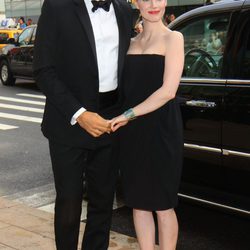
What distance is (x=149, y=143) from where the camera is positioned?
109 inches

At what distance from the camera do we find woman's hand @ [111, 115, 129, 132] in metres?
2.59

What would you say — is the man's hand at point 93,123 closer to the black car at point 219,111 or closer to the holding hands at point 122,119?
the holding hands at point 122,119

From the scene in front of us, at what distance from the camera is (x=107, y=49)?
262cm

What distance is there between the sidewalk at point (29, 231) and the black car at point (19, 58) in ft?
28.9

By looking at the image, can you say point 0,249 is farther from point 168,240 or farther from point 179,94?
point 179,94

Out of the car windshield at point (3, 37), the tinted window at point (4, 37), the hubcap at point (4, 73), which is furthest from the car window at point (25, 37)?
the tinted window at point (4, 37)

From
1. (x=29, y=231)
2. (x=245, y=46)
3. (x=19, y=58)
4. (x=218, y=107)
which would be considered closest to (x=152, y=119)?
(x=218, y=107)

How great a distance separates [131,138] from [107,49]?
0.51m

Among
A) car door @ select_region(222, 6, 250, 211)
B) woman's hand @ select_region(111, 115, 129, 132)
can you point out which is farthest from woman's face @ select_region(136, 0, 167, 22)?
car door @ select_region(222, 6, 250, 211)

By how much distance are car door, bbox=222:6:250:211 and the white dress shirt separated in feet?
3.44

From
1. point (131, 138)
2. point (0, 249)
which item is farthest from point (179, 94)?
point (0, 249)

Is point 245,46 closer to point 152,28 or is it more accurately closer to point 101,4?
point 152,28

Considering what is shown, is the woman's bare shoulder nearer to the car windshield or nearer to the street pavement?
the street pavement

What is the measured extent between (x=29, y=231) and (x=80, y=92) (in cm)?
157
